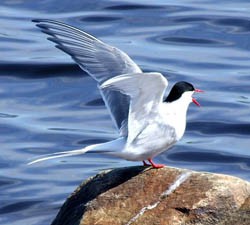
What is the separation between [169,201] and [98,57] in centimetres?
186

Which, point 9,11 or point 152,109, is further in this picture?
point 9,11

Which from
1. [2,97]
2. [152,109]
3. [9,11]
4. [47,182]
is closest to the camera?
[152,109]

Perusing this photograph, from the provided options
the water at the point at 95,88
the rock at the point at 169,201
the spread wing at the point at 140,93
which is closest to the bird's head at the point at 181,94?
the spread wing at the point at 140,93

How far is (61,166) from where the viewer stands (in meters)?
14.3

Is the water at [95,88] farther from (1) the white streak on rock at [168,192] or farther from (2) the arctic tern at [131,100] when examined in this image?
(1) the white streak on rock at [168,192]

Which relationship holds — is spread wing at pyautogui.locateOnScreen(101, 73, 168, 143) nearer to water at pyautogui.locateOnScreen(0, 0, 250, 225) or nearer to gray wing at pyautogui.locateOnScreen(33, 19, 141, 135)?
gray wing at pyautogui.locateOnScreen(33, 19, 141, 135)

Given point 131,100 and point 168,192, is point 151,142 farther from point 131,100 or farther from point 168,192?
point 168,192

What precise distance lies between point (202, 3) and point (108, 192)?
13.7 meters

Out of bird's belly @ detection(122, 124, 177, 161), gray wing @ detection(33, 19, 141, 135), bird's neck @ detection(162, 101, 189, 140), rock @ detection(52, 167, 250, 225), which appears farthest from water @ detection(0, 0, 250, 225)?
rock @ detection(52, 167, 250, 225)

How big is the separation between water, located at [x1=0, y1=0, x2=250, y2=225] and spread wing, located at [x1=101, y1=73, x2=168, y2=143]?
294 centimetres

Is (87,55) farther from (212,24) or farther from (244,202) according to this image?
(212,24)

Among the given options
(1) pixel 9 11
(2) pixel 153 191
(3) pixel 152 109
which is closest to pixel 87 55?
(3) pixel 152 109

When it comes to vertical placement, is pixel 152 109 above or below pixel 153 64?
above

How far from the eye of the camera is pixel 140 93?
376 inches
